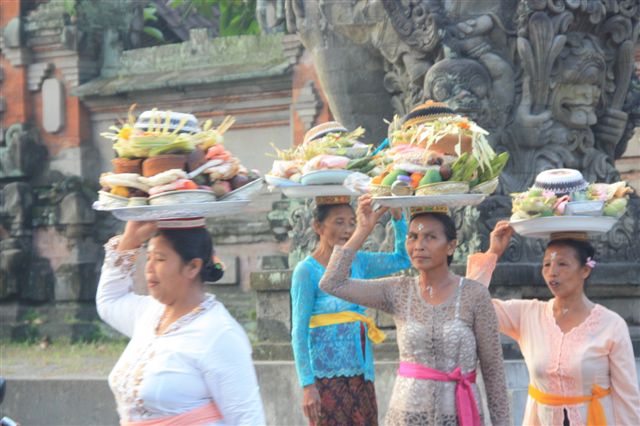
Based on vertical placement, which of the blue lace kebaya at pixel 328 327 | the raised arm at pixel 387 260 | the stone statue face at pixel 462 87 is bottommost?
the blue lace kebaya at pixel 328 327


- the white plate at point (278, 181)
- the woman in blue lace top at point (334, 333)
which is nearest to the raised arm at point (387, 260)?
the woman in blue lace top at point (334, 333)

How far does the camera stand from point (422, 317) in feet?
21.5

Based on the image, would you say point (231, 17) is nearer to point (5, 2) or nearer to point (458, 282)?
point (5, 2)

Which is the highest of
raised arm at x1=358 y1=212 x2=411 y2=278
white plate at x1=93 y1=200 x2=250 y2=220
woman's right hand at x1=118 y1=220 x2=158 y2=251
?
white plate at x1=93 y1=200 x2=250 y2=220

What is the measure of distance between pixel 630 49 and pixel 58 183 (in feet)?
25.0

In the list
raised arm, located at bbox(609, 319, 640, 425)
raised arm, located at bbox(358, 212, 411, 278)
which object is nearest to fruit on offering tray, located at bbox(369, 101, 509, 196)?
raised arm, located at bbox(358, 212, 411, 278)

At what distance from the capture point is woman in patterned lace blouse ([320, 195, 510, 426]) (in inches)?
253

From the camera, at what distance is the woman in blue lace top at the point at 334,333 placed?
7.47 metres

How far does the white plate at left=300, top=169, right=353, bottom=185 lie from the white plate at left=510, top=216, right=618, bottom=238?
79 cm

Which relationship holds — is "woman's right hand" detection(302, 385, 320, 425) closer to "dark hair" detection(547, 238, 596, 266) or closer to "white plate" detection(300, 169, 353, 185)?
"white plate" detection(300, 169, 353, 185)

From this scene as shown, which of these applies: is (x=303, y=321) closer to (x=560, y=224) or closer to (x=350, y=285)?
(x=350, y=285)

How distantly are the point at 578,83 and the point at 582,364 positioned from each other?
10.5ft

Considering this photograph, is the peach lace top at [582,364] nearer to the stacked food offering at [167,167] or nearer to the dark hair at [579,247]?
the dark hair at [579,247]

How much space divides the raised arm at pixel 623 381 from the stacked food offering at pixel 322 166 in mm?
1255
